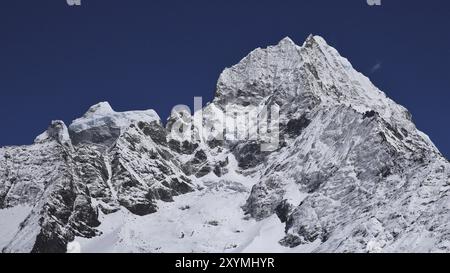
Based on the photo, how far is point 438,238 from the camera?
198 m
